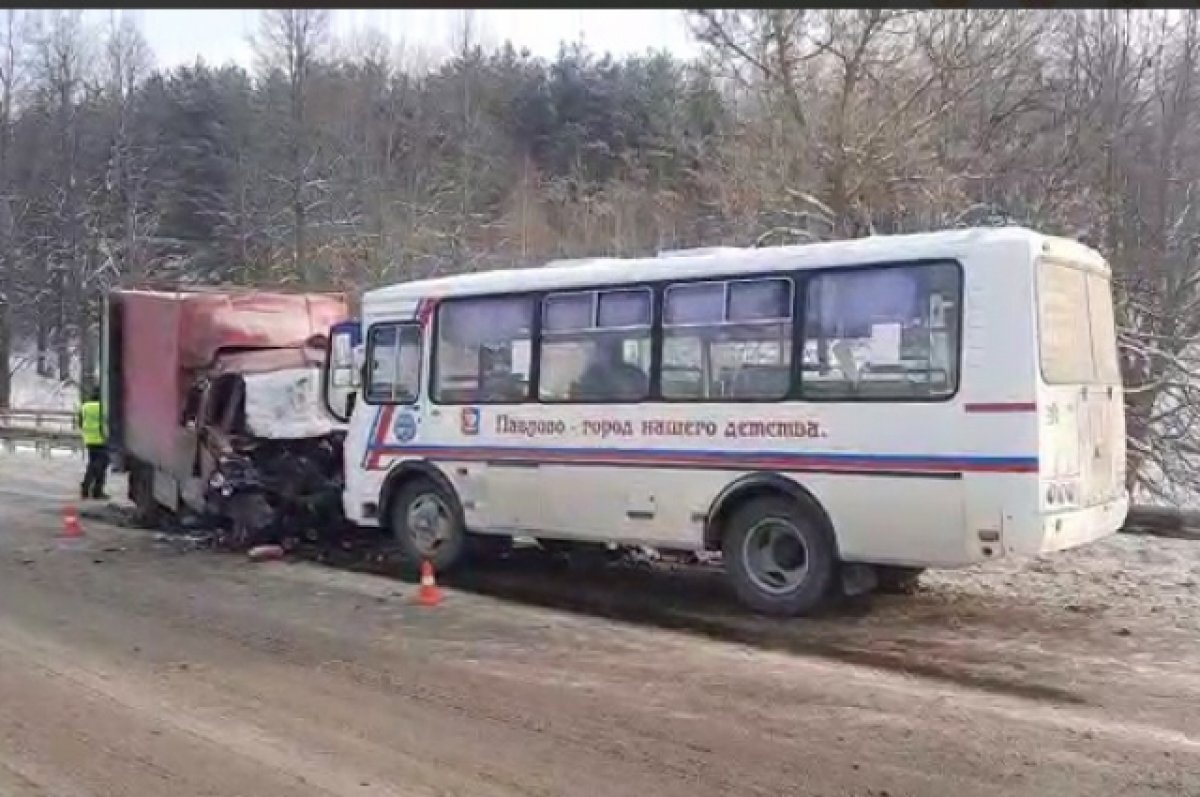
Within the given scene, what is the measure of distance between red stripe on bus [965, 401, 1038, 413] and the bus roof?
99cm

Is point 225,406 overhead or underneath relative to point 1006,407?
underneath

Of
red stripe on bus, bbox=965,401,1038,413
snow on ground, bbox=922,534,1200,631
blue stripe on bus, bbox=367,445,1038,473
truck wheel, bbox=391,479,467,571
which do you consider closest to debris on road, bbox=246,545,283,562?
truck wheel, bbox=391,479,467,571

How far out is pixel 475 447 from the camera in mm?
11422

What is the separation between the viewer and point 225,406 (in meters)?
14.0

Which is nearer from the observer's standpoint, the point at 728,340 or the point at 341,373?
the point at 728,340

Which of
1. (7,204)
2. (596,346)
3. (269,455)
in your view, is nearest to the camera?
(596,346)

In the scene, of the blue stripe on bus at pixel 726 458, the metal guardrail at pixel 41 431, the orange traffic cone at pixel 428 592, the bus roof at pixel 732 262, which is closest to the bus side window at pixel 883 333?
the bus roof at pixel 732 262

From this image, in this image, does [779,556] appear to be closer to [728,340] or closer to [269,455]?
[728,340]

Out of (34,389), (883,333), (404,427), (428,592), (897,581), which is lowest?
(428,592)

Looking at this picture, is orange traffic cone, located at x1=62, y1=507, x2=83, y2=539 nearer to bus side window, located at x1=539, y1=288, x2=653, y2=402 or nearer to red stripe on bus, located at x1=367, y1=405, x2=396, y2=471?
red stripe on bus, located at x1=367, y1=405, x2=396, y2=471

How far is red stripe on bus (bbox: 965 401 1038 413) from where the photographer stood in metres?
8.43

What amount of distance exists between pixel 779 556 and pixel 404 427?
3934 mm

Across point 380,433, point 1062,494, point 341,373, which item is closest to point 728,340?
point 1062,494

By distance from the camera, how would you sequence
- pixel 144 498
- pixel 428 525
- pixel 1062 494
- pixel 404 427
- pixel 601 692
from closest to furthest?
pixel 601 692, pixel 1062 494, pixel 428 525, pixel 404 427, pixel 144 498
